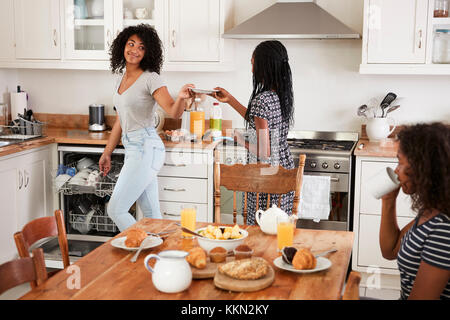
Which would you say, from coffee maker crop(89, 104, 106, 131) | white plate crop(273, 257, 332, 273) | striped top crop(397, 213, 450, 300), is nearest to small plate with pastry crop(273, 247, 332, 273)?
white plate crop(273, 257, 332, 273)

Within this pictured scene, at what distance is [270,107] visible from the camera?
2.66 meters

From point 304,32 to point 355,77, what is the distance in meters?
0.58

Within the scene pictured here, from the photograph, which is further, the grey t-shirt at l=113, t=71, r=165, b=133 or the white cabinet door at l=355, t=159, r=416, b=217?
the white cabinet door at l=355, t=159, r=416, b=217

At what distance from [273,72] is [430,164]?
4.27ft

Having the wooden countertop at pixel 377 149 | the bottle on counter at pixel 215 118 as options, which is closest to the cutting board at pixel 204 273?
the wooden countertop at pixel 377 149

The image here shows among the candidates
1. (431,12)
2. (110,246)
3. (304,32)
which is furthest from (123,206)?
(431,12)

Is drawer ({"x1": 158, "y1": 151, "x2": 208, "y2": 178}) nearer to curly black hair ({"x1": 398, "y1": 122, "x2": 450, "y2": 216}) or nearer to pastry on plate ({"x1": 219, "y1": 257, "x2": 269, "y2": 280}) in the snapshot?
pastry on plate ({"x1": 219, "y1": 257, "x2": 269, "y2": 280})

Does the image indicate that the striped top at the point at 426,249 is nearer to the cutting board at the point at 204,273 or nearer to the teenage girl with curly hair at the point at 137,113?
the cutting board at the point at 204,273

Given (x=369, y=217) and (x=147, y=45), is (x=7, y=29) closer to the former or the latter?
(x=147, y=45)

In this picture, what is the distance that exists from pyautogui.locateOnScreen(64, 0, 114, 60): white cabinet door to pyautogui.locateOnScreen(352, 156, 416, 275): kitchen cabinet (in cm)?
186

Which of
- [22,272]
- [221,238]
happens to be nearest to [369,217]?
[221,238]

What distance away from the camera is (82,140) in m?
3.63

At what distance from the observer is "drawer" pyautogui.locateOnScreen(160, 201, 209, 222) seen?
11.7ft
